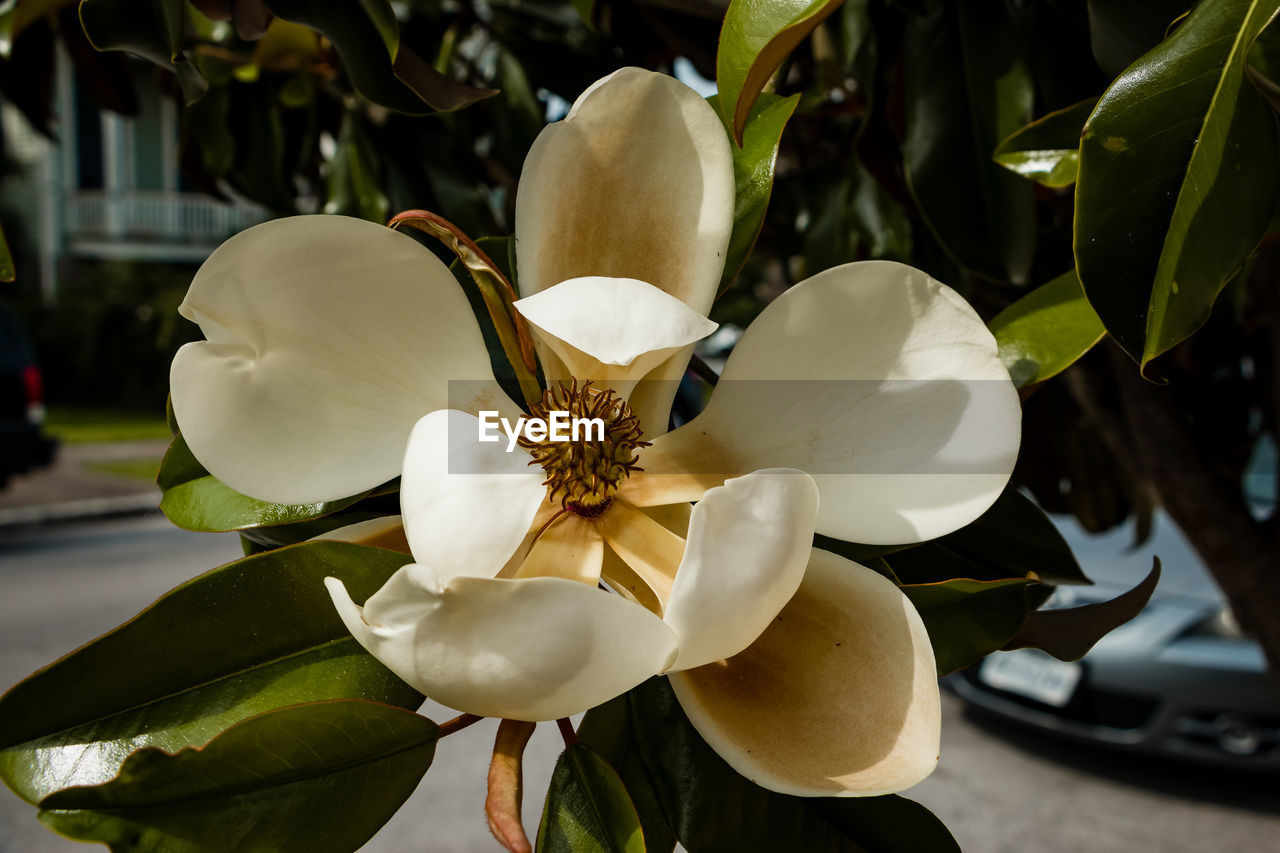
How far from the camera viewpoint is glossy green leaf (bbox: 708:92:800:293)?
0.38m

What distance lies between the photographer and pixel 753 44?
317mm

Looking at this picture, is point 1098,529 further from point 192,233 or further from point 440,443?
point 192,233

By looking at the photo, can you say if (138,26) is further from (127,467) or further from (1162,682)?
(127,467)

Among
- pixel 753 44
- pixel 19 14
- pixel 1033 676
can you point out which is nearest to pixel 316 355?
pixel 753 44

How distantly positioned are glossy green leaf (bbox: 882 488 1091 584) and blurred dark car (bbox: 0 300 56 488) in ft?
16.5

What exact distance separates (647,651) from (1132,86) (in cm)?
22

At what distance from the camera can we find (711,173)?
0.36 meters

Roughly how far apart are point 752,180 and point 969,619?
0.17 meters

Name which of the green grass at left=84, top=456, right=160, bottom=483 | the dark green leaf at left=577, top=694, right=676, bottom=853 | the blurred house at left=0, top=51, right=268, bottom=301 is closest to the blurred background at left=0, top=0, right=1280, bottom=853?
the dark green leaf at left=577, top=694, right=676, bottom=853

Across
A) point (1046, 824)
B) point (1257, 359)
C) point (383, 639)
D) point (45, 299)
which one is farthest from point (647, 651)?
point (45, 299)

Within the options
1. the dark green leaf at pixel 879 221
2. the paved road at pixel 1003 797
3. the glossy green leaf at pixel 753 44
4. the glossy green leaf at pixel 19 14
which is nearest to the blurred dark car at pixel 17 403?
the paved road at pixel 1003 797

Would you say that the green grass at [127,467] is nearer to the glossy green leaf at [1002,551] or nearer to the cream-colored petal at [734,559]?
the glossy green leaf at [1002,551]

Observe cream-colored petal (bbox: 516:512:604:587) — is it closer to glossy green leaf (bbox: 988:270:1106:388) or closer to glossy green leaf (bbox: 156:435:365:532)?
glossy green leaf (bbox: 156:435:365:532)

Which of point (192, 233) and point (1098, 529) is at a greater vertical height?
point (1098, 529)
